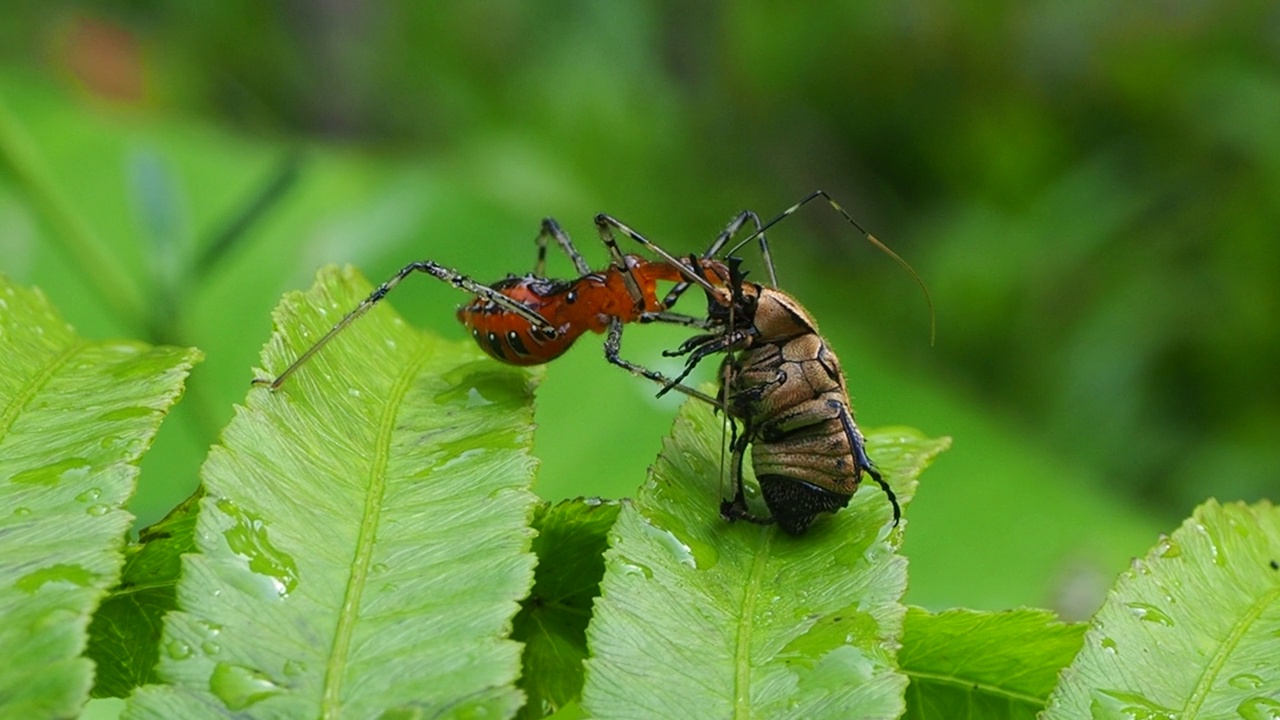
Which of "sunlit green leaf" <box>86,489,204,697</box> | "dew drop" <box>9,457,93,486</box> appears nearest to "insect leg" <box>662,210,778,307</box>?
"sunlit green leaf" <box>86,489,204,697</box>

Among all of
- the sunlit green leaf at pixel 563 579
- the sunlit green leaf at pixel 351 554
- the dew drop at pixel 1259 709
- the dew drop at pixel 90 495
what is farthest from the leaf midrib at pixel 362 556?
the dew drop at pixel 1259 709

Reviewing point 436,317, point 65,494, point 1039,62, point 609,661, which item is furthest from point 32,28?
point 609,661

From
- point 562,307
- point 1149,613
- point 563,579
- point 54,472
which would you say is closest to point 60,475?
point 54,472

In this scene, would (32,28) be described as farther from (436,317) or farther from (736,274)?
(736,274)

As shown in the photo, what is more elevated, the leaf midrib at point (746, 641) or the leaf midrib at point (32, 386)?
the leaf midrib at point (32, 386)

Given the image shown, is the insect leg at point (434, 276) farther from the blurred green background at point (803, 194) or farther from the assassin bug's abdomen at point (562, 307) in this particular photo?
the blurred green background at point (803, 194)

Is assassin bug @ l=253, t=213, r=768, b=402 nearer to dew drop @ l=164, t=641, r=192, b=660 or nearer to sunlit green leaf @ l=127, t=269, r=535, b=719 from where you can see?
sunlit green leaf @ l=127, t=269, r=535, b=719

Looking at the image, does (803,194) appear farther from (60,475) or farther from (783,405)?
(60,475)
